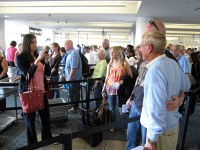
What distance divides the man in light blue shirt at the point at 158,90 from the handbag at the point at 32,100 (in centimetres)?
160

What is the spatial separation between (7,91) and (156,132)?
9.40 ft

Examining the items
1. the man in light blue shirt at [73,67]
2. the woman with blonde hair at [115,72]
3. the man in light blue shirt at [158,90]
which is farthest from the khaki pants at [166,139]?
the man in light blue shirt at [73,67]

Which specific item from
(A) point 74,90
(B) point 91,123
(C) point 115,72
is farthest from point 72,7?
(B) point 91,123

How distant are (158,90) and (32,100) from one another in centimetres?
176

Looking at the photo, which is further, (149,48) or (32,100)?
(32,100)

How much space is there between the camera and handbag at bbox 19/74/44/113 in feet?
8.57

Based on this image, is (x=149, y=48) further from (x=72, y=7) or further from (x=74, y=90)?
(x=72, y=7)

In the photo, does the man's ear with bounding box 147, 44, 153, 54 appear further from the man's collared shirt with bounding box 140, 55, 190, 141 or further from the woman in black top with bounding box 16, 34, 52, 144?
the woman in black top with bounding box 16, 34, 52, 144

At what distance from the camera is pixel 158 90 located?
1338mm

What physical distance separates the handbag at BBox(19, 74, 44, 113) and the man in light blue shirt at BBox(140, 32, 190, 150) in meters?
1.60

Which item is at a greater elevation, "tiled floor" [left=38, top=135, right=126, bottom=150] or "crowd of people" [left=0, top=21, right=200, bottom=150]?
"crowd of people" [left=0, top=21, right=200, bottom=150]

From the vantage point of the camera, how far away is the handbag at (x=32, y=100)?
2.61 m

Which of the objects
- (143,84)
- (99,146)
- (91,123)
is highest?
(143,84)

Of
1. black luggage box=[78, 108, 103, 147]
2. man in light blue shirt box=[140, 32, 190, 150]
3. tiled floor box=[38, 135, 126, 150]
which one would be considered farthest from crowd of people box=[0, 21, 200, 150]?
black luggage box=[78, 108, 103, 147]
